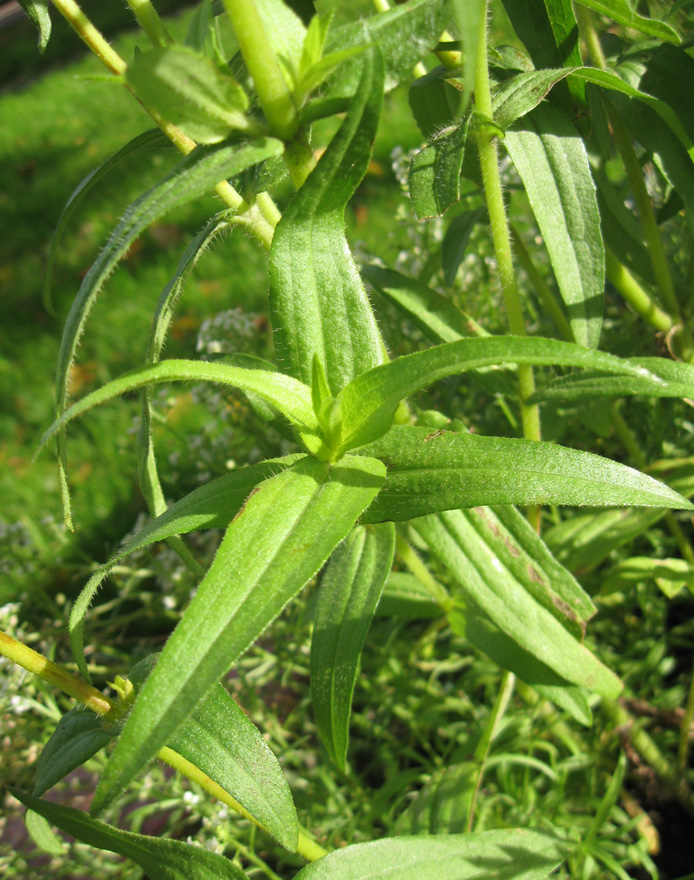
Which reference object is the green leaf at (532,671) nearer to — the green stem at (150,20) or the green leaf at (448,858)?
the green leaf at (448,858)

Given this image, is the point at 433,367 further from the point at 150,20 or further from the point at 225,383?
the point at 150,20

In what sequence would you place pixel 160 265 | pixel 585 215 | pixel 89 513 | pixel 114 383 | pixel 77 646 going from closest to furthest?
1. pixel 114 383
2. pixel 77 646
3. pixel 585 215
4. pixel 89 513
5. pixel 160 265

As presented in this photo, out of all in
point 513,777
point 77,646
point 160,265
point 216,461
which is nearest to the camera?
point 77,646

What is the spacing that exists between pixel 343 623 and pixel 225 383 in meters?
0.32

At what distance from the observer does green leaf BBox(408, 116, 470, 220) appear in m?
0.81

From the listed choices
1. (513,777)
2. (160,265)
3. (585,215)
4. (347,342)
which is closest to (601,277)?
(585,215)

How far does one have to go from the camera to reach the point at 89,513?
229 cm

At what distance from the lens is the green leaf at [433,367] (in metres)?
0.61

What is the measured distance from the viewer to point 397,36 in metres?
0.70

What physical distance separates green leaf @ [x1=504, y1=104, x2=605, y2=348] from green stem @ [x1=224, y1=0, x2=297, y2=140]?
1.21ft

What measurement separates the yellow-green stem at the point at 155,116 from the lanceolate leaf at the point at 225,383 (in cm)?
21

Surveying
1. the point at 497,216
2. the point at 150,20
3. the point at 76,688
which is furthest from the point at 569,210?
the point at 76,688

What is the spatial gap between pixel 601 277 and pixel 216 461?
94 centimetres

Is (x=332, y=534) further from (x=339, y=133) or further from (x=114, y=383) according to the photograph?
(x=339, y=133)
